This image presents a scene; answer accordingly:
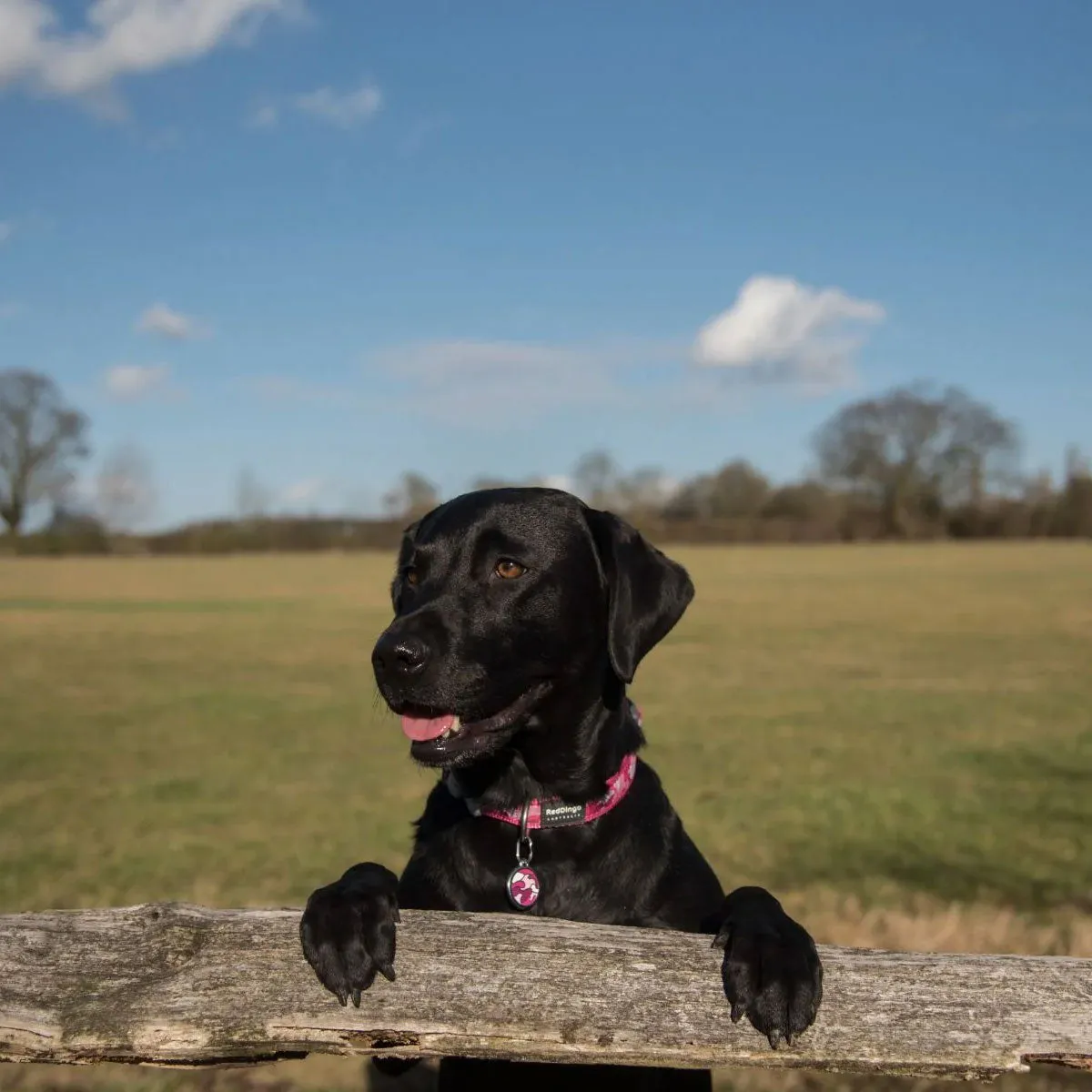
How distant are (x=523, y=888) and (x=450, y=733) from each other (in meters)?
0.50

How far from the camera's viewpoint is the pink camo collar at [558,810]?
357cm

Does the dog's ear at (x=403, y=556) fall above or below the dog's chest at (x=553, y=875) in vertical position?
above

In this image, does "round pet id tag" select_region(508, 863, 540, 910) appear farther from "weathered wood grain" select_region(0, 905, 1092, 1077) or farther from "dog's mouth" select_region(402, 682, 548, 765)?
"weathered wood grain" select_region(0, 905, 1092, 1077)

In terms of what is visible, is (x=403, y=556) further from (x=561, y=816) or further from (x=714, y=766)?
(x=714, y=766)

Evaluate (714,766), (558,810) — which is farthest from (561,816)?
(714,766)

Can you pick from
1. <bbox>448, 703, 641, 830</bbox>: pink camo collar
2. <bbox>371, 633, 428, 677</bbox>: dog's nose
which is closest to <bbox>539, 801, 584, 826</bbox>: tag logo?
<bbox>448, 703, 641, 830</bbox>: pink camo collar

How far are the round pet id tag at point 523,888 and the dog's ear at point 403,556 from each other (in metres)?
1.07

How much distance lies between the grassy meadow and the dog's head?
2.43m

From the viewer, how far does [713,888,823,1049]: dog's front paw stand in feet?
7.92

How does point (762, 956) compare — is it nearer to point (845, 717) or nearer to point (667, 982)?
point (667, 982)

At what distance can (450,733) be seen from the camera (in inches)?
136

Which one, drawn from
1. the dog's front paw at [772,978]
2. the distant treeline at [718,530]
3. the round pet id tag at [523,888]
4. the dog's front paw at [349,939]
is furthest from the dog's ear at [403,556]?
the distant treeline at [718,530]

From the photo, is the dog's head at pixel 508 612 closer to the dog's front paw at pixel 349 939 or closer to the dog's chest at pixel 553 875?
the dog's chest at pixel 553 875

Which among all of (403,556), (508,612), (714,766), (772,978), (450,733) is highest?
(403,556)
